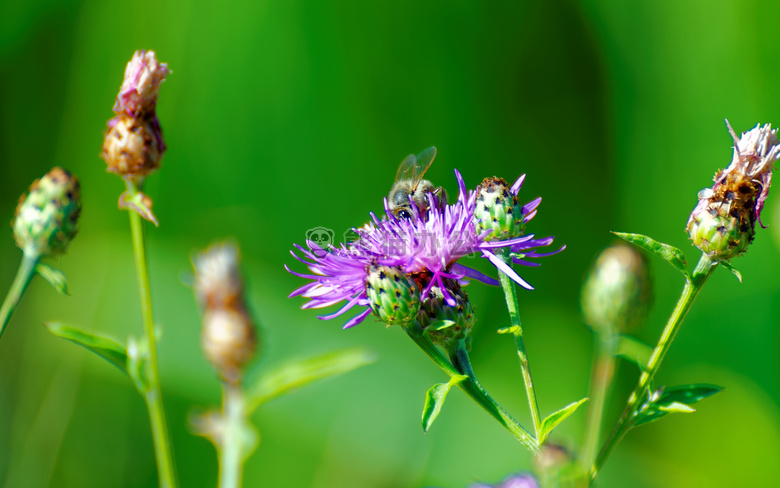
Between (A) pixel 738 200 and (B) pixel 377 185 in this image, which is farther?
(B) pixel 377 185

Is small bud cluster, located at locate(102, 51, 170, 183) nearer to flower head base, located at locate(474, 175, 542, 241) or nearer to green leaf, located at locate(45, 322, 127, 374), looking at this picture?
green leaf, located at locate(45, 322, 127, 374)

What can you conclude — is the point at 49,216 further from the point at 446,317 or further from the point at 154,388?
the point at 446,317

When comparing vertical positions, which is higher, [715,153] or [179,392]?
[715,153]

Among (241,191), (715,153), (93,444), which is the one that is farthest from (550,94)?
(93,444)

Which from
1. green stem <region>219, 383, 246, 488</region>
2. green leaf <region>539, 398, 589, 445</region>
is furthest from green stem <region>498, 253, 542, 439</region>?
green stem <region>219, 383, 246, 488</region>

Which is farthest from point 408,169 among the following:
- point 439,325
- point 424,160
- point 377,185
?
point 377,185

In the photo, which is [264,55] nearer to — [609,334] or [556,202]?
[556,202]
